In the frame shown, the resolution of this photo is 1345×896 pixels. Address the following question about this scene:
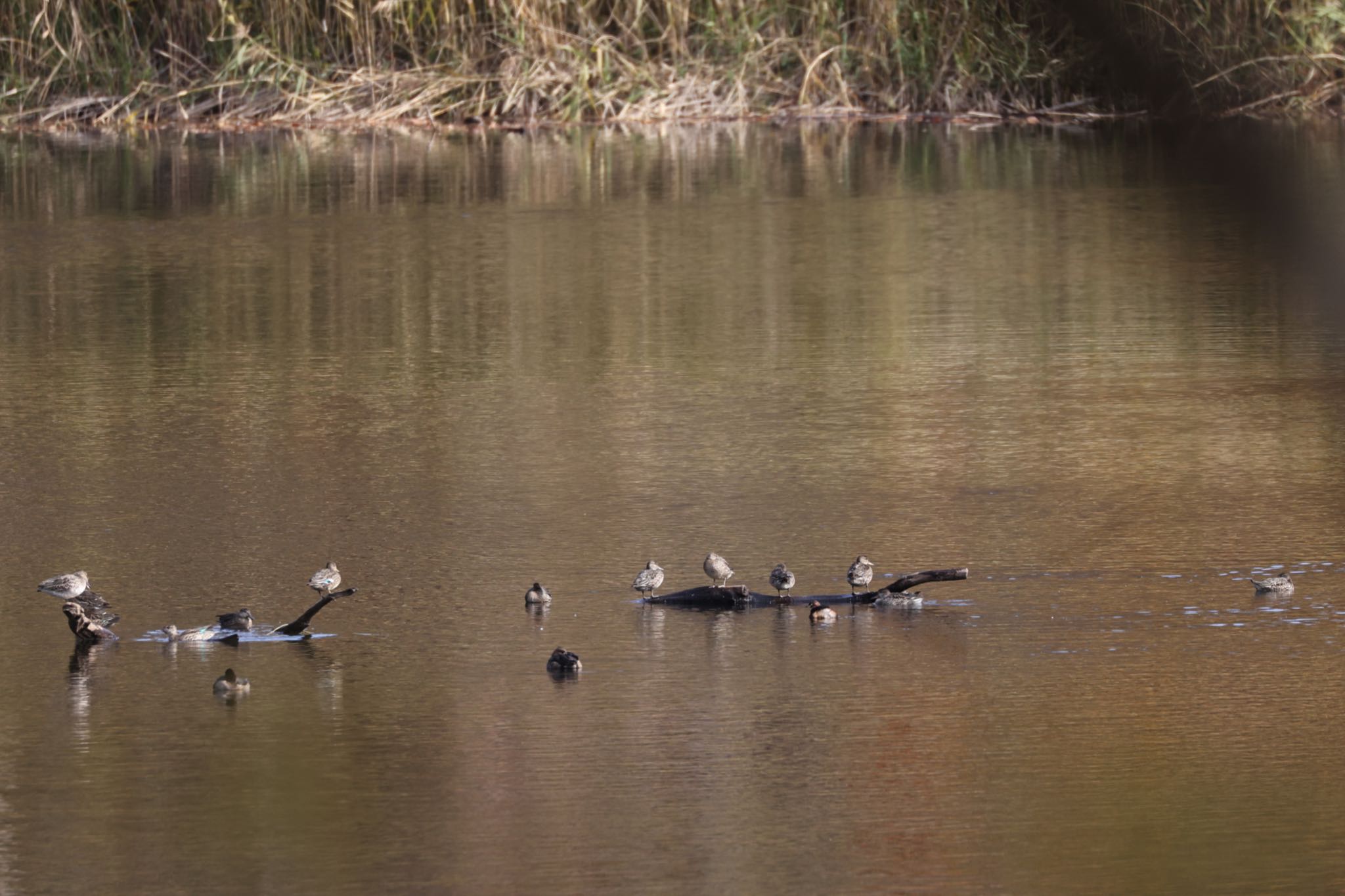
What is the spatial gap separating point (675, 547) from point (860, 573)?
684 millimetres

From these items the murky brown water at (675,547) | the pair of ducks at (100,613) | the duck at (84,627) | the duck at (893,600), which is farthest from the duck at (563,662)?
the duck at (84,627)

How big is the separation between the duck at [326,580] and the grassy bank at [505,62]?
12.6 m

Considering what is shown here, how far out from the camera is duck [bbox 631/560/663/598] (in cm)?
523

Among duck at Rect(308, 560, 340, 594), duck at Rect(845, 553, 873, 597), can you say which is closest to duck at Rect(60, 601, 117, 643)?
→ duck at Rect(308, 560, 340, 594)

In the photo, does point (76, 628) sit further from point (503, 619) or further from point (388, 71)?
point (388, 71)

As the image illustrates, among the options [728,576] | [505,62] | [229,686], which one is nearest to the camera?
[229,686]

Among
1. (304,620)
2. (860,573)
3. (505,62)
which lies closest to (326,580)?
(304,620)

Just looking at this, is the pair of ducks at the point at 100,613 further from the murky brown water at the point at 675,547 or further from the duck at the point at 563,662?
the duck at the point at 563,662

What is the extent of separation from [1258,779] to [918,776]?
56cm

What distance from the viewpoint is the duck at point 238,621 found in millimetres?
4949

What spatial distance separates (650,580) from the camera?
523 centimetres

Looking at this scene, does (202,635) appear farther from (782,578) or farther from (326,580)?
(782,578)

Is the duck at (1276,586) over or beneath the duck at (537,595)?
beneath

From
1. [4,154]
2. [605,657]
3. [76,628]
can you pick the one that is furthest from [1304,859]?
[4,154]
